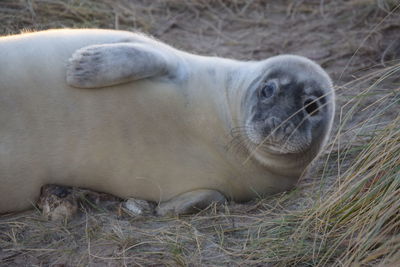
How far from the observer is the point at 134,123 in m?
3.87

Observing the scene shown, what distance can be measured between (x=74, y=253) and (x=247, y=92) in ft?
4.60

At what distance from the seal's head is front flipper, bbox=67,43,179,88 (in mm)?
587

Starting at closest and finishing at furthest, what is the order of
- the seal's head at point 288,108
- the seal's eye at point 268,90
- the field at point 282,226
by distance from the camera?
the field at point 282,226, the seal's head at point 288,108, the seal's eye at point 268,90

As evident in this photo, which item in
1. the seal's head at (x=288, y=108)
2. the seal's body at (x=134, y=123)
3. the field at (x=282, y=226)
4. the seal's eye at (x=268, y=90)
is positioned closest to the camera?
the field at (x=282, y=226)

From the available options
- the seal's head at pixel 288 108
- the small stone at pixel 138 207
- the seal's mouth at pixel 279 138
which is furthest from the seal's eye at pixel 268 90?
the small stone at pixel 138 207

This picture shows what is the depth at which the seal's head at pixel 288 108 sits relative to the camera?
3.83 meters

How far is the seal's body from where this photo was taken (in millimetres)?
3729

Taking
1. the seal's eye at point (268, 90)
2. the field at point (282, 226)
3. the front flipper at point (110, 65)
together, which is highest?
the front flipper at point (110, 65)

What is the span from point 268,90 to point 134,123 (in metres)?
0.76

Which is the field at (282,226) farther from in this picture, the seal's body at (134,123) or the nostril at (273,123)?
the nostril at (273,123)

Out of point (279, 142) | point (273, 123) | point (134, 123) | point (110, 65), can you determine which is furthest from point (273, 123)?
point (110, 65)

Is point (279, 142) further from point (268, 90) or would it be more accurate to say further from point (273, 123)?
point (268, 90)

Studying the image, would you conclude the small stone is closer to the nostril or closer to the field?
the field

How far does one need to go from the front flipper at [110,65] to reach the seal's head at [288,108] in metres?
0.59
